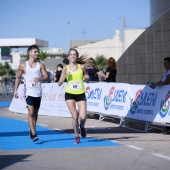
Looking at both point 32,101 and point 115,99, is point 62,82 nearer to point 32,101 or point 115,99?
point 32,101

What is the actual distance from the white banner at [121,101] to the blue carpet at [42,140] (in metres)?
2.07

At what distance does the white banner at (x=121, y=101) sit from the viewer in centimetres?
1435

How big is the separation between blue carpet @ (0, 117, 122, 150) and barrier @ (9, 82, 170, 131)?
2.05 meters

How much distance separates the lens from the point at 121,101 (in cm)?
1656

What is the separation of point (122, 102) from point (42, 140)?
4.09 meters

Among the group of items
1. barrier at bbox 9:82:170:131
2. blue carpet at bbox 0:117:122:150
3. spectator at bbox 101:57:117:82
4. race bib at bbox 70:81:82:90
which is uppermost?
spectator at bbox 101:57:117:82

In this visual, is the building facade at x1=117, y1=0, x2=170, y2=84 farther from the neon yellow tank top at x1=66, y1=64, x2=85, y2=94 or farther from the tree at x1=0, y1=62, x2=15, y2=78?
the tree at x1=0, y1=62, x2=15, y2=78

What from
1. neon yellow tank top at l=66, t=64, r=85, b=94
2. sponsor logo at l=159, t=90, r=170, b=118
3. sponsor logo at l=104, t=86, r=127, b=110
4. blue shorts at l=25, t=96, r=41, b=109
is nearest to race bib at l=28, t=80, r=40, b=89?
blue shorts at l=25, t=96, r=41, b=109

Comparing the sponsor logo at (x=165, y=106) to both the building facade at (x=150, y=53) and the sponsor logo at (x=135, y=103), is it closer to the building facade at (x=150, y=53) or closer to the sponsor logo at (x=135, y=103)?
the sponsor logo at (x=135, y=103)

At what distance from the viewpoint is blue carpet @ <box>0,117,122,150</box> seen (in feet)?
38.7

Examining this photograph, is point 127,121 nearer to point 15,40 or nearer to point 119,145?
point 119,145

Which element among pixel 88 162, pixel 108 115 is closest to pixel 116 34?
pixel 108 115

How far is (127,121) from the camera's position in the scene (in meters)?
16.4

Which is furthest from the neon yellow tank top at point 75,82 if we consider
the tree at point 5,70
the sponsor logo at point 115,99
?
the tree at point 5,70
